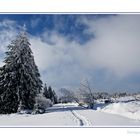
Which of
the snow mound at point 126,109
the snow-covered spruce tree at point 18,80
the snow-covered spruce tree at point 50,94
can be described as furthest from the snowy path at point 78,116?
the snow-covered spruce tree at point 18,80

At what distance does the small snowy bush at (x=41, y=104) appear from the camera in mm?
6766

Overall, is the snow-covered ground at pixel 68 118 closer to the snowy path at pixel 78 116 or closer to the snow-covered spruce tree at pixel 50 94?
the snowy path at pixel 78 116

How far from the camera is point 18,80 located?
22.2 ft

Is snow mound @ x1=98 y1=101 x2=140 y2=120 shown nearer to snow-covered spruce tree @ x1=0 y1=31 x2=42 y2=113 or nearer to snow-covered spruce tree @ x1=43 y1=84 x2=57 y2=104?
snow-covered spruce tree @ x1=43 y1=84 x2=57 y2=104

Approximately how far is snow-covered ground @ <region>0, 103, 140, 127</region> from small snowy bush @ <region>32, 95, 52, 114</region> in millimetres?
78

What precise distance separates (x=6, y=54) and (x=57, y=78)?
0.76 metres

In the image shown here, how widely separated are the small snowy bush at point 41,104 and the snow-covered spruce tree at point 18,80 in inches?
2.6

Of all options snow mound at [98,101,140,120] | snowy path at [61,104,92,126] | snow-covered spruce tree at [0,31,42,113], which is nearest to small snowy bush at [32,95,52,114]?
snow-covered spruce tree at [0,31,42,113]

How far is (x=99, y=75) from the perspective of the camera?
662cm

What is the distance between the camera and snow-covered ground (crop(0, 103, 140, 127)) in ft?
21.2

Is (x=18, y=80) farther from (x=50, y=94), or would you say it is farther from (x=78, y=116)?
(x=78, y=116)
